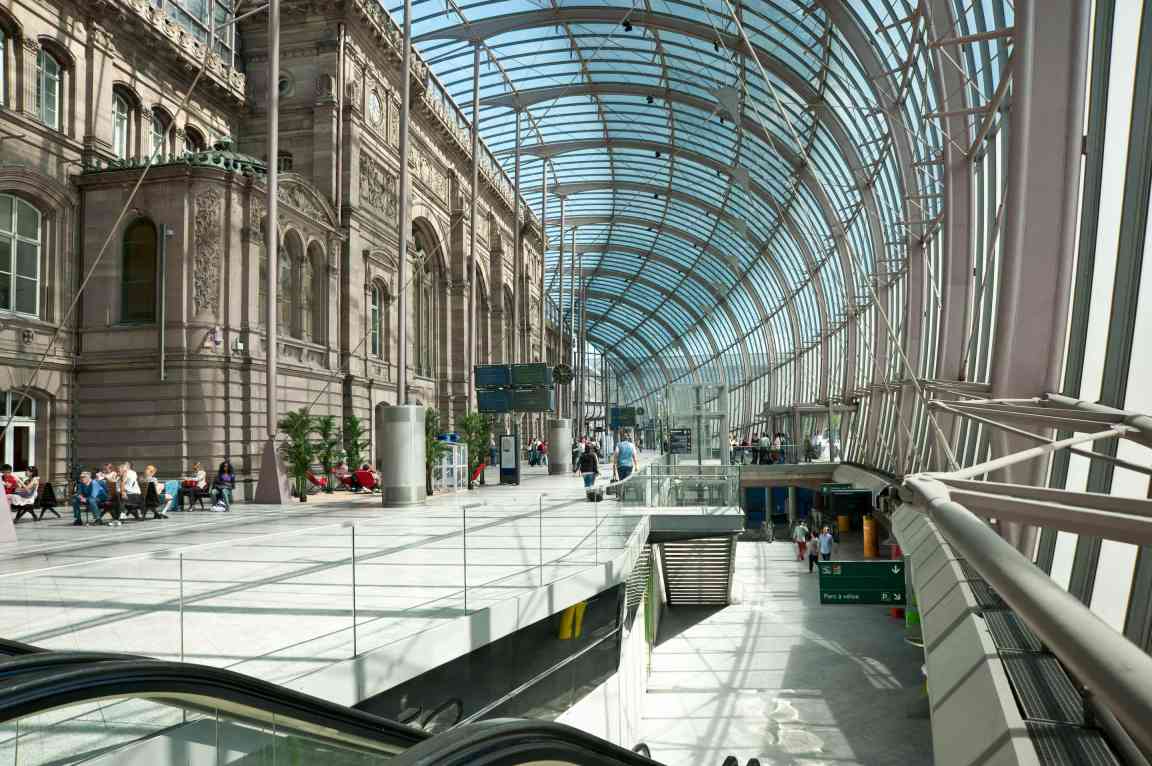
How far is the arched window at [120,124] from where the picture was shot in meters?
26.4

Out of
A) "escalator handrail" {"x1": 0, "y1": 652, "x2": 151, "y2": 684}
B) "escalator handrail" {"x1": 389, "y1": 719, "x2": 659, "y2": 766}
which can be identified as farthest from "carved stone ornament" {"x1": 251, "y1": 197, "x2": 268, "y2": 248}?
"escalator handrail" {"x1": 389, "y1": 719, "x2": 659, "y2": 766}

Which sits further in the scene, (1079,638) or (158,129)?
(158,129)

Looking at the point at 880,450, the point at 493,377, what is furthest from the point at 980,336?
the point at 493,377

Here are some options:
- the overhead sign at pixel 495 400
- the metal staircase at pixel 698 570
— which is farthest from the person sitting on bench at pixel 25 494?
the metal staircase at pixel 698 570

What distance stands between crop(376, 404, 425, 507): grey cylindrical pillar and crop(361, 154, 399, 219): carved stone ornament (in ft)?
53.2

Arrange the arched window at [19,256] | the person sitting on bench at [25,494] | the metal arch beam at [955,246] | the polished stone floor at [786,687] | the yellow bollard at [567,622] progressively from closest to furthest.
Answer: the yellow bollard at [567,622] → the polished stone floor at [786,687] → the person sitting on bench at [25,494] → the metal arch beam at [955,246] → the arched window at [19,256]

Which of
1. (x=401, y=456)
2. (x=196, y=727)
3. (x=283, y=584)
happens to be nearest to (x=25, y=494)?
(x=401, y=456)

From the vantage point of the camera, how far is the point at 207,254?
25359mm

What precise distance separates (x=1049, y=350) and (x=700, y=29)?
1152 inches

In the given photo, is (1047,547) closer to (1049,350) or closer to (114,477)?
(1049,350)

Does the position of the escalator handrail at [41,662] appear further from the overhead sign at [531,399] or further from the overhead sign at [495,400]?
the overhead sign at [495,400]

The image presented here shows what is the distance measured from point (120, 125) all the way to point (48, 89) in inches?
119

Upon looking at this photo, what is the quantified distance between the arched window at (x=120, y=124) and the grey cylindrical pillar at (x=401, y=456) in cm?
1319

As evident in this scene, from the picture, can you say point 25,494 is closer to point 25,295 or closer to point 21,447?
point 21,447
